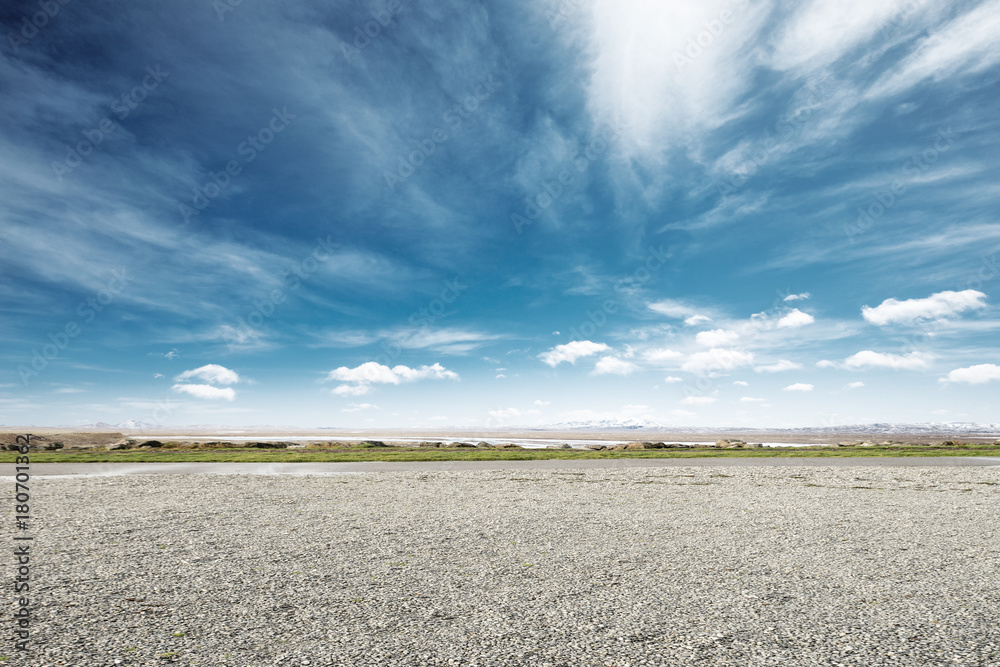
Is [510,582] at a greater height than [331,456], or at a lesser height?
lesser

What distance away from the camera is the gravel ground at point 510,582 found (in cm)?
630

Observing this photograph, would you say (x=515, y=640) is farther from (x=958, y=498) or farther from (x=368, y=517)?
(x=958, y=498)

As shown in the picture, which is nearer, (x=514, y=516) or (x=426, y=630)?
(x=426, y=630)

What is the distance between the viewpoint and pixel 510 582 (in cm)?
884

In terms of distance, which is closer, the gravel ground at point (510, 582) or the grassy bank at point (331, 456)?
the gravel ground at point (510, 582)

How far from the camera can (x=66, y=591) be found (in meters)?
8.10

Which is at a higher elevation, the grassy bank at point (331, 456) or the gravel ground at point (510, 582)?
the grassy bank at point (331, 456)

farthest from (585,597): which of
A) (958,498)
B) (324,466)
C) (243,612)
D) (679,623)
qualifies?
(324,466)

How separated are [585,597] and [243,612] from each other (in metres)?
4.99

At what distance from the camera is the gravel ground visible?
630 cm

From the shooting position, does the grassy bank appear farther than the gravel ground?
Yes

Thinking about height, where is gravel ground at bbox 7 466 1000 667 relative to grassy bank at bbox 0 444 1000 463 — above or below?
below

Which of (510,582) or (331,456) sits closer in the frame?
(510,582)

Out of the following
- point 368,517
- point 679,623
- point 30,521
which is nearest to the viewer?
point 679,623
